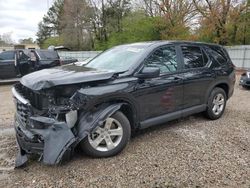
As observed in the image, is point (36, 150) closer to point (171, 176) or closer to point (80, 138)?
point (80, 138)

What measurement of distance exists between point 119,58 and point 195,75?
1520mm

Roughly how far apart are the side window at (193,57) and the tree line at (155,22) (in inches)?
713

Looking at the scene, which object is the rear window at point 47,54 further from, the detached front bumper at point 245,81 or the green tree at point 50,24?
the green tree at point 50,24

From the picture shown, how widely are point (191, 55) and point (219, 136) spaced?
1.63 metres

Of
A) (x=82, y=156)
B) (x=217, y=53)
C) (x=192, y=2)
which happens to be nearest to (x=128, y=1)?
(x=192, y=2)

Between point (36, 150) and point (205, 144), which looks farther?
point (205, 144)

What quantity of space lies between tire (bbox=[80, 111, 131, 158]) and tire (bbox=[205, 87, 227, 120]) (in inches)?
92.0

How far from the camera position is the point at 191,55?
5180 millimetres

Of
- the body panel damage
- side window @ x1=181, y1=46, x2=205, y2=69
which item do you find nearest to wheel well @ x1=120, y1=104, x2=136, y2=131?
the body panel damage

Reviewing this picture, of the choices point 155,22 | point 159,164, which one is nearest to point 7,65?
point 159,164

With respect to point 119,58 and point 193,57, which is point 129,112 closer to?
point 119,58

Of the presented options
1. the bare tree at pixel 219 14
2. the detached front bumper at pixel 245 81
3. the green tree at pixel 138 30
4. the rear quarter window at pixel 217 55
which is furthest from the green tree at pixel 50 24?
the rear quarter window at pixel 217 55

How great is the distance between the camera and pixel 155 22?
25609mm

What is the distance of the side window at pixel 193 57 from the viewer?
5.02 metres
